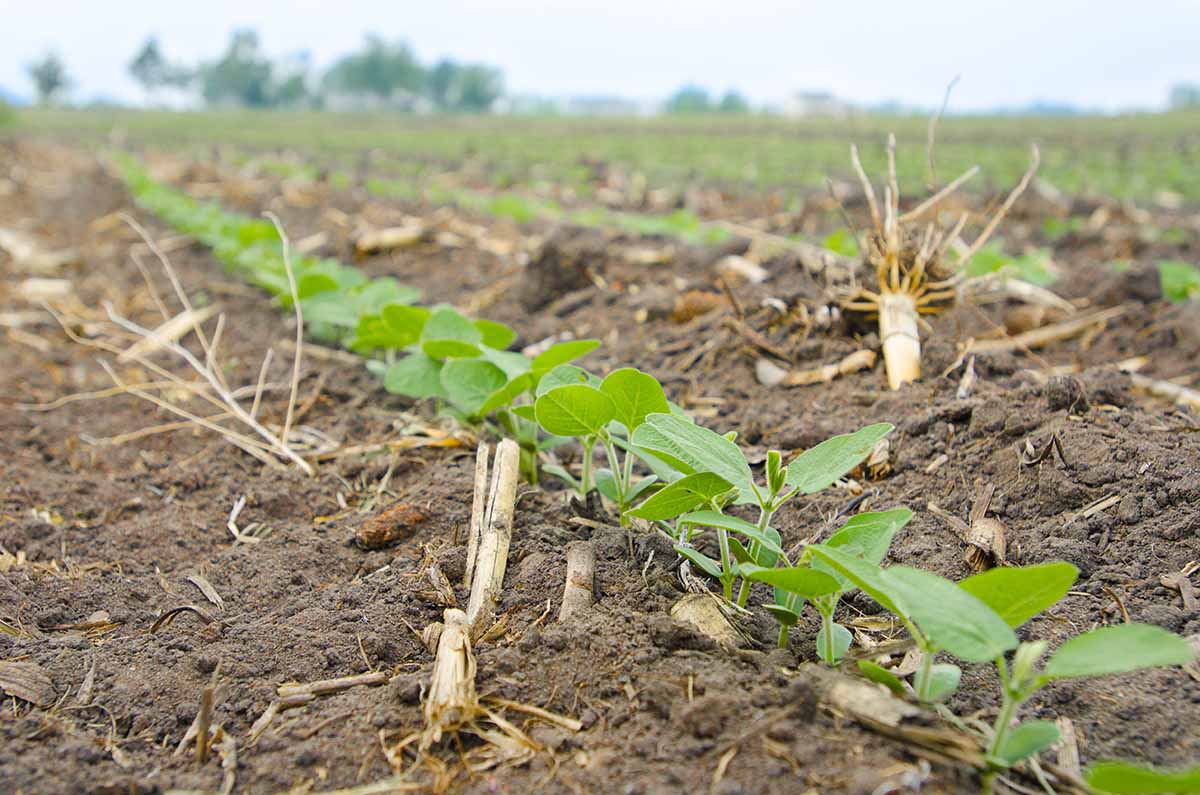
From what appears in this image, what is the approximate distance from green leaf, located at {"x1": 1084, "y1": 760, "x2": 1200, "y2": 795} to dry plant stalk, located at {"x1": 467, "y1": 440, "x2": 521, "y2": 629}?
43.2 inches

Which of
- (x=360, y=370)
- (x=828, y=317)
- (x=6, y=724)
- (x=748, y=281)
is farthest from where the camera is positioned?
(x=748, y=281)

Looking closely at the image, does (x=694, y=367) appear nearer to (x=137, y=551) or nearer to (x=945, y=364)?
(x=945, y=364)

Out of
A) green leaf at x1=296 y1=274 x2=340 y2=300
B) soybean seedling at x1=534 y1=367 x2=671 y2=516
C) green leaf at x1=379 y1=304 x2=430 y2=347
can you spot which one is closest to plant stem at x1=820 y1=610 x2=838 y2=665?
soybean seedling at x1=534 y1=367 x2=671 y2=516

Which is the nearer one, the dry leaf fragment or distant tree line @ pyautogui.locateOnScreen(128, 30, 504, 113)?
the dry leaf fragment

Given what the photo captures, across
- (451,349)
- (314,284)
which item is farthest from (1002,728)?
(314,284)

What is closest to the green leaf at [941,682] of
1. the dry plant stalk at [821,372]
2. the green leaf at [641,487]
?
the green leaf at [641,487]

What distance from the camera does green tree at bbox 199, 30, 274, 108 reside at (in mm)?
94375

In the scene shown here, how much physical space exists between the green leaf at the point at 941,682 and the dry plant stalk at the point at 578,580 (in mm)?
646

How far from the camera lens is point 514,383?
2324 mm

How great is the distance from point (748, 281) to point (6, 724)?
11.0 feet

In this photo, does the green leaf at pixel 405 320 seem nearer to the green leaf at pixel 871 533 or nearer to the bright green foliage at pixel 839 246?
the green leaf at pixel 871 533

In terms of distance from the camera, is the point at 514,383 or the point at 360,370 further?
the point at 360,370

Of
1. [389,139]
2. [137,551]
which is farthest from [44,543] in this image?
[389,139]

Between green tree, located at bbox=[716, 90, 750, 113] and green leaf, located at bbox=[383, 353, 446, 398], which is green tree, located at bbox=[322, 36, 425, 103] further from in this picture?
green leaf, located at bbox=[383, 353, 446, 398]
